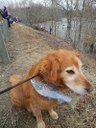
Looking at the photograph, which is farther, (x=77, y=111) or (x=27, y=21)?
(x=27, y=21)

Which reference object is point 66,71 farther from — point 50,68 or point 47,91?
point 47,91

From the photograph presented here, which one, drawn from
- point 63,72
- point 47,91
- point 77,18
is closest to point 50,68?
point 63,72

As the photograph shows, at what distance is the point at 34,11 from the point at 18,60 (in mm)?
32737

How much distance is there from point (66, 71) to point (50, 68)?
19 centimetres

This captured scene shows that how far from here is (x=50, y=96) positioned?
2.65 meters

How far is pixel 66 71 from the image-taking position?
2.32 m

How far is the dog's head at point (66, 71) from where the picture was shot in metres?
2.32

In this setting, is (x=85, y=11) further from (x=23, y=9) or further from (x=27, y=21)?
(x=23, y=9)

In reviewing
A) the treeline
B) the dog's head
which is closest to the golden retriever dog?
the dog's head

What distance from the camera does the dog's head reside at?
2.32 meters

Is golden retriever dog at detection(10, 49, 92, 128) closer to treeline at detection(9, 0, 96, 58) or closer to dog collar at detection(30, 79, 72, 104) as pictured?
dog collar at detection(30, 79, 72, 104)

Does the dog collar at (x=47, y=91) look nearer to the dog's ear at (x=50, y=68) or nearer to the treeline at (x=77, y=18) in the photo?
the dog's ear at (x=50, y=68)

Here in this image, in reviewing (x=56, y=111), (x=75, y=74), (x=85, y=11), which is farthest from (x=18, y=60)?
(x=85, y=11)

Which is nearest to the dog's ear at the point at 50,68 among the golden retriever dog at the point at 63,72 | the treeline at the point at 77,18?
the golden retriever dog at the point at 63,72
